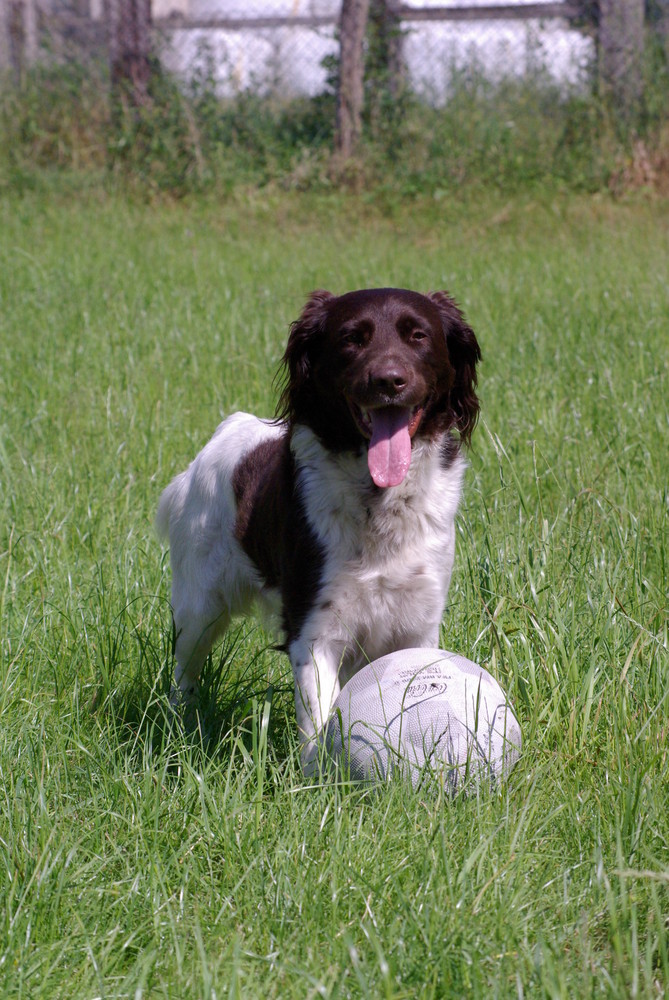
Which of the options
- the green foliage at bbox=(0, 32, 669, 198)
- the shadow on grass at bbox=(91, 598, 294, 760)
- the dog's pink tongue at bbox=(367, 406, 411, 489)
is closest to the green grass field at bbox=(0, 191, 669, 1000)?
the shadow on grass at bbox=(91, 598, 294, 760)

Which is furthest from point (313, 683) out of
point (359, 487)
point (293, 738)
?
point (359, 487)

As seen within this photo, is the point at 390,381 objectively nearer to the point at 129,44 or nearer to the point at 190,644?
the point at 190,644

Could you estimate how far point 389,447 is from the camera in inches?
115

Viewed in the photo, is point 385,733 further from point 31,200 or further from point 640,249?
point 31,200

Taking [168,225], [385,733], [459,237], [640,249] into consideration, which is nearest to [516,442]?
[385,733]

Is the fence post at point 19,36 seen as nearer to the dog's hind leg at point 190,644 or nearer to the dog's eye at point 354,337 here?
the dog's hind leg at point 190,644

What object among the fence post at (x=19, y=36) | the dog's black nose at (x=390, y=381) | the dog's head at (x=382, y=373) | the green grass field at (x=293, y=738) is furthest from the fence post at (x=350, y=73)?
the dog's black nose at (x=390, y=381)

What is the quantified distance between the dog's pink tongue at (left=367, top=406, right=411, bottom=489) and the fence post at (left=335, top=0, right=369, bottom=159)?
9511 mm

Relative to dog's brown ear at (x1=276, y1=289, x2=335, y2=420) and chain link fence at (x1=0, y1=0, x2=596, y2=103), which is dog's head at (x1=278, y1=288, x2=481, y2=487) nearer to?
dog's brown ear at (x1=276, y1=289, x2=335, y2=420)

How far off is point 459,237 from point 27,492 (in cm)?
682

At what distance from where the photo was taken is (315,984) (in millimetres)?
1816

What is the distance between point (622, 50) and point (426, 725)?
11.0 meters

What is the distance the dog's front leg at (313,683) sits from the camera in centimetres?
284

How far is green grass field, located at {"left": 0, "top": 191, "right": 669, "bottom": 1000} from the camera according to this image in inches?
80.0
